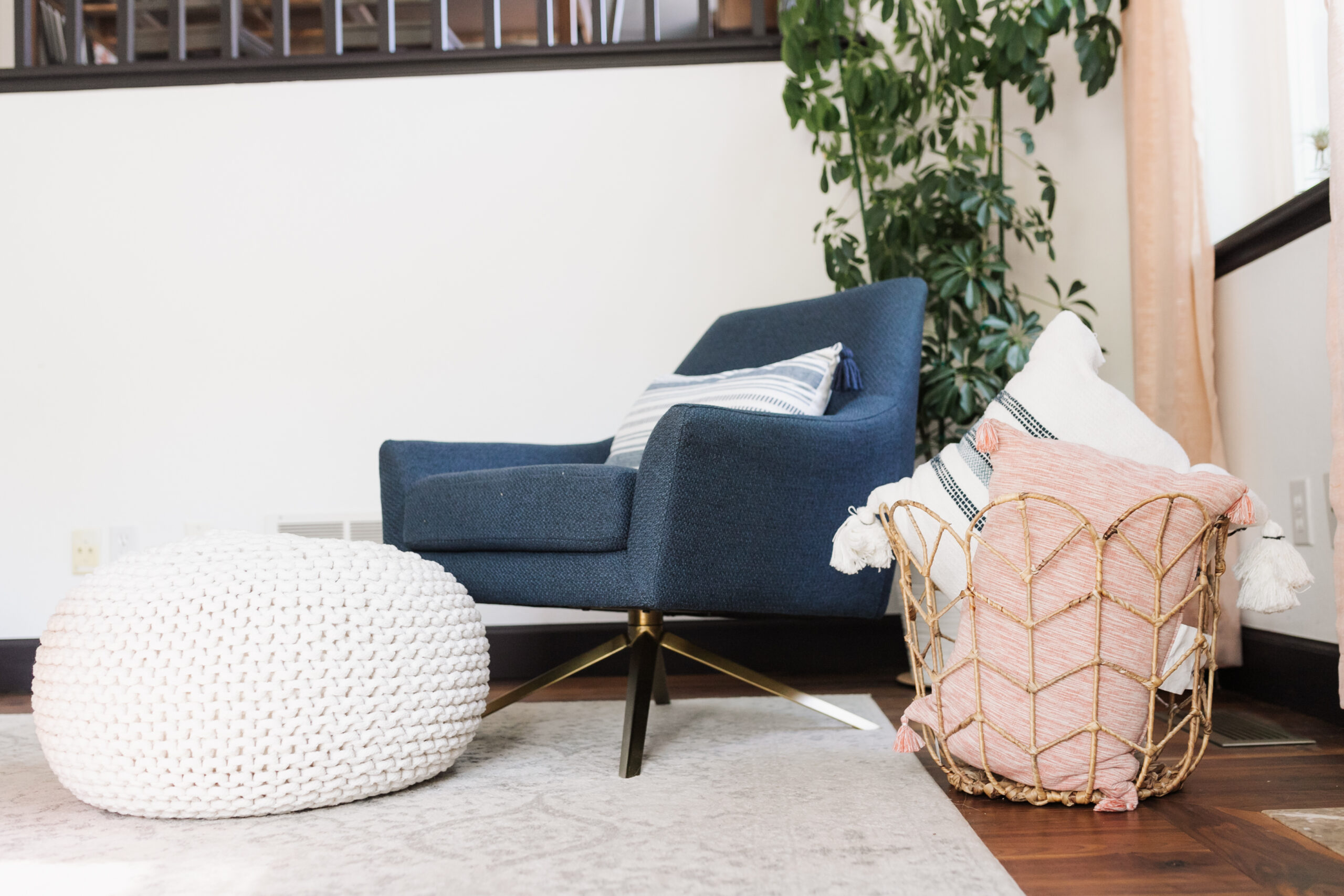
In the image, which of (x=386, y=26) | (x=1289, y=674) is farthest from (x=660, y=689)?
(x=386, y=26)

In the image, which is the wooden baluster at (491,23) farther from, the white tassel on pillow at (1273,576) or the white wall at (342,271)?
the white tassel on pillow at (1273,576)

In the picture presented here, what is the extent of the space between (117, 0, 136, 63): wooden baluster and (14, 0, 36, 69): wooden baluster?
216 mm

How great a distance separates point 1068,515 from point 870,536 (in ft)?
0.85

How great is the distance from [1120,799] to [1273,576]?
0.97 feet

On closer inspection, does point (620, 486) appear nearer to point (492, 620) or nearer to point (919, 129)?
point (492, 620)

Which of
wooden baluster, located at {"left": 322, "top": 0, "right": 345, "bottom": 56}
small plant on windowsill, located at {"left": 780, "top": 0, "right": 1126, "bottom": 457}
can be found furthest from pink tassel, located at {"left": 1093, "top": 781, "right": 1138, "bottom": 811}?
wooden baluster, located at {"left": 322, "top": 0, "right": 345, "bottom": 56}

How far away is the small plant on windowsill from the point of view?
2182 millimetres

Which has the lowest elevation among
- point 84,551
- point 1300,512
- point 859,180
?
point 84,551

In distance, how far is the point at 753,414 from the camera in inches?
59.3

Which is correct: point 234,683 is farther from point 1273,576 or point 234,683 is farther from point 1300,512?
point 1300,512

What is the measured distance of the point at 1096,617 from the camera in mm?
1130

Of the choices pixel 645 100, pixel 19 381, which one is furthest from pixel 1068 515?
pixel 19 381

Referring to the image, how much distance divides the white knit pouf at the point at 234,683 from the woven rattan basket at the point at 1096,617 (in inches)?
24.2

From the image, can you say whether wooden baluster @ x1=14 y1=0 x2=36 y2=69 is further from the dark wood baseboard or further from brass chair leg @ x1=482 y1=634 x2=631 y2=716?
brass chair leg @ x1=482 y1=634 x2=631 y2=716
